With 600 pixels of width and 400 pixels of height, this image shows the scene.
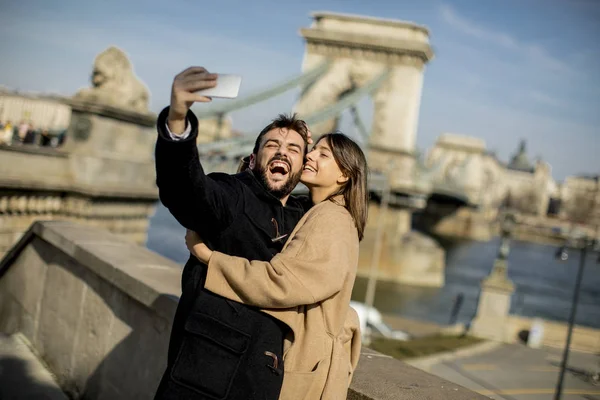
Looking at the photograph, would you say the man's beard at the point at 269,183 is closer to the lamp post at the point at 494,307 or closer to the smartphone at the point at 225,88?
the smartphone at the point at 225,88

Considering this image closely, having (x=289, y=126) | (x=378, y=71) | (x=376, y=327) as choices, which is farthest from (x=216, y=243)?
(x=378, y=71)

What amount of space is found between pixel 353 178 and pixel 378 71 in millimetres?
27135

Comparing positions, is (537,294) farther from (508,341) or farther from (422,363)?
(422,363)

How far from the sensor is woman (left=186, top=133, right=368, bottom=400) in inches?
53.9

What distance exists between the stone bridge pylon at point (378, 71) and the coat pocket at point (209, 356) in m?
25.6

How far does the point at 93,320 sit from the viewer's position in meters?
2.59

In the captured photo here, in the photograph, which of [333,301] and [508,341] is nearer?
[333,301]

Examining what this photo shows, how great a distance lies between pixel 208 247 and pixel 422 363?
913 cm

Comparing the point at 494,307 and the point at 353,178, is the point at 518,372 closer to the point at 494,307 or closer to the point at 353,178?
the point at 494,307

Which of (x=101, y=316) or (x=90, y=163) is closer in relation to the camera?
(x=101, y=316)

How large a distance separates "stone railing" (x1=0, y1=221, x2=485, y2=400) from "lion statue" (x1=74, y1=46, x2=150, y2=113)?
2.44m

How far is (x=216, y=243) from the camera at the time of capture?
1.46m

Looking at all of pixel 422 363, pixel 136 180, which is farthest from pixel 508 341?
pixel 136 180

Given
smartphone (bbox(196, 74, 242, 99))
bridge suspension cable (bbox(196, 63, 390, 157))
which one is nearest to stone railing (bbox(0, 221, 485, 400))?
smartphone (bbox(196, 74, 242, 99))
